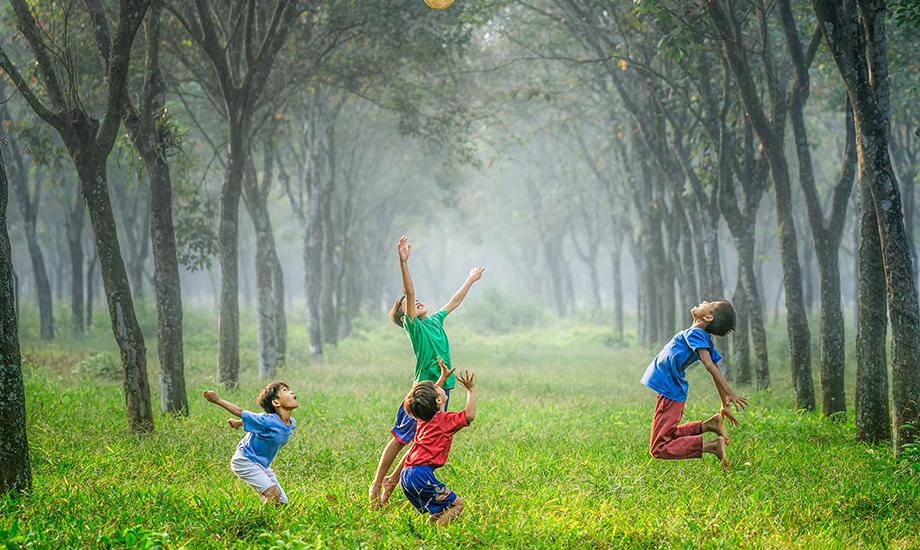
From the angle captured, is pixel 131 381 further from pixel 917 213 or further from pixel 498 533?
pixel 917 213

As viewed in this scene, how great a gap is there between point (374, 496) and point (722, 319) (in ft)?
10.7

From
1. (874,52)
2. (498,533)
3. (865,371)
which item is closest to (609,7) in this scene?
(874,52)

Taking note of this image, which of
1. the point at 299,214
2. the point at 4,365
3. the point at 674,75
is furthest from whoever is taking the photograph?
the point at 299,214

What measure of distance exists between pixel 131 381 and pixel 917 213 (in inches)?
1064

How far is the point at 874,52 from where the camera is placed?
21.9ft

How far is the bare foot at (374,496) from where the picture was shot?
502 centimetres

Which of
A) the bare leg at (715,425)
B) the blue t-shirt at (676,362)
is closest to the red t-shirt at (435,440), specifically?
the blue t-shirt at (676,362)

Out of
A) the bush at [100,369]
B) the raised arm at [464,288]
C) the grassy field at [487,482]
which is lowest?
the grassy field at [487,482]

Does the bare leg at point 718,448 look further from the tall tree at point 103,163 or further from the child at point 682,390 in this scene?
the tall tree at point 103,163

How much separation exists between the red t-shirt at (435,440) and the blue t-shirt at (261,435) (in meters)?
0.94

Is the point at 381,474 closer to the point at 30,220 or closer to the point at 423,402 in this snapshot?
the point at 423,402

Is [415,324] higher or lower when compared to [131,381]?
higher

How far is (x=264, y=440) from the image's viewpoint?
15.7 feet

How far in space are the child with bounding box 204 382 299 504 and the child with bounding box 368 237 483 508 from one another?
0.78 m
